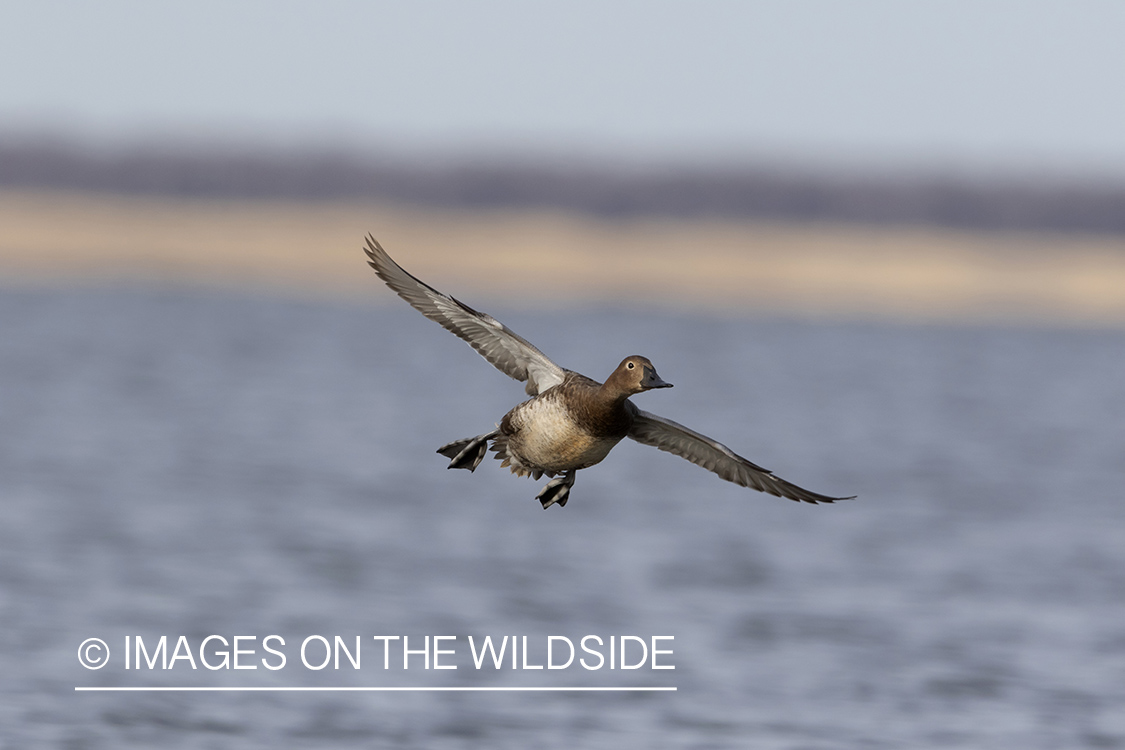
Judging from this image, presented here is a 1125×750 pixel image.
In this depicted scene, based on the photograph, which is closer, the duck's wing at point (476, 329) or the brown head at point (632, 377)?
the brown head at point (632, 377)

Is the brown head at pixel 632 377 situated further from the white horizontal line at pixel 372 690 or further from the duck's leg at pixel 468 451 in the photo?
the white horizontal line at pixel 372 690

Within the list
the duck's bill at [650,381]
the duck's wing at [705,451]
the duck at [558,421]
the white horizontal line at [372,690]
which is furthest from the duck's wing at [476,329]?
the white horizontal line at [372,690]

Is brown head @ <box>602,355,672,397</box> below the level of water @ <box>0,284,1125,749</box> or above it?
below

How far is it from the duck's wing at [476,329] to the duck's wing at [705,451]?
0.63 meters

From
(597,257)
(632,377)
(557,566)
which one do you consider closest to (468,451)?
(632,377)

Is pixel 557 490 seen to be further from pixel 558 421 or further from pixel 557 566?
pixel 557 566

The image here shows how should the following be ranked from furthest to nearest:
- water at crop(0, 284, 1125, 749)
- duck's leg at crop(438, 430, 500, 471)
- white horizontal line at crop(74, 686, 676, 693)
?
white horizontal line at crop(74, 686, 676, 693)
water at crop(0, 284, 1125, 749)
duck's leg at crop(438, 430, 500, 471)

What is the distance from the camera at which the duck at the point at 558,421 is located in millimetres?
9633

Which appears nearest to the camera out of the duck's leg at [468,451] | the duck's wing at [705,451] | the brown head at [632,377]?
the brown head at [632,377]

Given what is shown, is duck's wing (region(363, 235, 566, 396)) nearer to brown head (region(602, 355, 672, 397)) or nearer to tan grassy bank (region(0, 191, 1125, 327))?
brown head (region(602, 355, 672, 397))

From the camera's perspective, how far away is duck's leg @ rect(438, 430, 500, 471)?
10.2 metres

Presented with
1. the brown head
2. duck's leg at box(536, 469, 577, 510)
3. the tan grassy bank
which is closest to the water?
duck's leg at box(536, 469, 577, 510)

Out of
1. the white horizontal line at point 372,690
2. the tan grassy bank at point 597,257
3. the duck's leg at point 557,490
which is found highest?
the tan grassy bank at point 597,257

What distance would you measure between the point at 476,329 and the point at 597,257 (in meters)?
89.1
